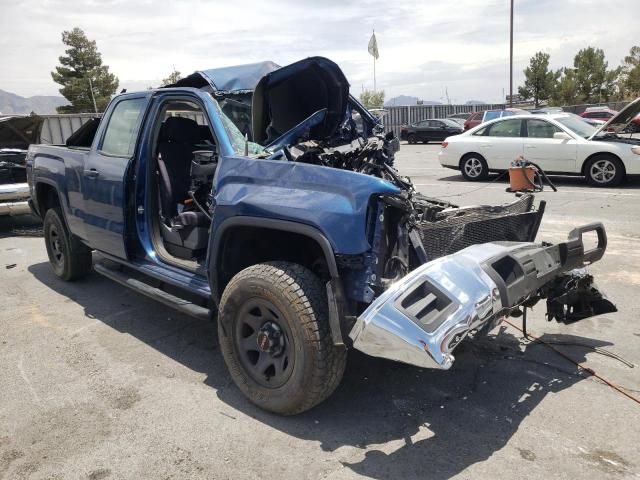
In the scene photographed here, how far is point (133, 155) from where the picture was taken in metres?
4.42

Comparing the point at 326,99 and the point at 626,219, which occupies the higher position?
the point at 326,99

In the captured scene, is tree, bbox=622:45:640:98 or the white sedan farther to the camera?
tree, bbox=622:45:640:98

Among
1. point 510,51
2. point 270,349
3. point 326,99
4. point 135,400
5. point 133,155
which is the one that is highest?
point 510,51

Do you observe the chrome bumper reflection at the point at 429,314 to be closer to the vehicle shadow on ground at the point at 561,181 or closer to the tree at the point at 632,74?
the vehicle shadow on ground at the point at 561,181

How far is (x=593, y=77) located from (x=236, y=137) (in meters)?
47.3

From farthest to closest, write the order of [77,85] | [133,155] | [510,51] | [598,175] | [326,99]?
[77,85]
[510,51]
[598,175]
[133,155]
[326,99]

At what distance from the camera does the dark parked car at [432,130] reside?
27203mm

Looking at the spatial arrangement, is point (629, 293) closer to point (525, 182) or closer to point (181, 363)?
point (525, 182)

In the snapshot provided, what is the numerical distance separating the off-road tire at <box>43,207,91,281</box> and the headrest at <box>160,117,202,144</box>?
1.61 metres

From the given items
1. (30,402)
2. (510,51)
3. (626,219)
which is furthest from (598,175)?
(510,51)

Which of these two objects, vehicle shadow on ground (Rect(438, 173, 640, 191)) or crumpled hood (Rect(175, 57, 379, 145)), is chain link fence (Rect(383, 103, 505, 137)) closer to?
vehicle shadow on ground (Rect(438, 173, 640, 191))

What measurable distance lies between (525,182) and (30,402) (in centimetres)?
396

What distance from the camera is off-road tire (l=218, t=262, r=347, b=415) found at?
2.88 m

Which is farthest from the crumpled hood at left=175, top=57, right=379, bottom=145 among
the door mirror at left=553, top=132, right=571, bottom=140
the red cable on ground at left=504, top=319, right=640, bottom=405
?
the door mirror at left=553, top=132, right=571, bottom=140
